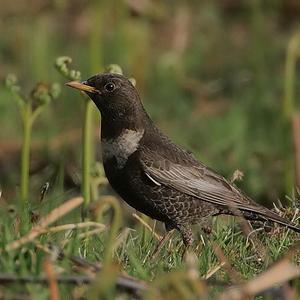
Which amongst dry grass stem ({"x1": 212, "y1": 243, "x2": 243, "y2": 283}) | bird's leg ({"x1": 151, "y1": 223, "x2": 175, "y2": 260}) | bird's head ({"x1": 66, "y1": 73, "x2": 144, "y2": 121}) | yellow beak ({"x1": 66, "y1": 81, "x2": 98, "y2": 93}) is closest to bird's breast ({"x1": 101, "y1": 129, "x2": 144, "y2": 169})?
bird's head ({"x1": 66, "y1": 73, "x2": 144, "y2": 121})

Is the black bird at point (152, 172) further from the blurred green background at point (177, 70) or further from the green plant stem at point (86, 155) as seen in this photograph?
the blurred green background at point (177, 70)

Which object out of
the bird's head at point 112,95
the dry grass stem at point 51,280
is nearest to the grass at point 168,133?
the dry grass stem at point 51,280

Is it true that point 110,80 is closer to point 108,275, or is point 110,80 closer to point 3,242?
point 3,242

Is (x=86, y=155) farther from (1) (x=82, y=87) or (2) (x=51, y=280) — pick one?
(2) (x=51, y=280)

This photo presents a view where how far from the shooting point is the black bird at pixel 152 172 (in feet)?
19.8

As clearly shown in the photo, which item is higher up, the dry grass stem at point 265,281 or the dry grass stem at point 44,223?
the dry grass stem at point 265,281

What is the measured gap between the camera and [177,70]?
38.5 feet

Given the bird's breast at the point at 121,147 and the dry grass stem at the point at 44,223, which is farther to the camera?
the bird's breast at the point at 121,147

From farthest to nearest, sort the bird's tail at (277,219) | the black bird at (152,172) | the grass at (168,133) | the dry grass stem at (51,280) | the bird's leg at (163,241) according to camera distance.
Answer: the black bird at (152,172)
the bird's tail at (277,219)
the bird's leg at (163,241)
the grass at (168,133)
the dry grass stem at (51,280)

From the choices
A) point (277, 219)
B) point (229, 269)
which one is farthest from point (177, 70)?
point (229, 269)

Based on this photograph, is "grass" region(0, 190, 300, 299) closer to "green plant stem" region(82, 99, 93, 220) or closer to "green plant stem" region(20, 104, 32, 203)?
"green plant stem" region(82, 99, 93, 220)

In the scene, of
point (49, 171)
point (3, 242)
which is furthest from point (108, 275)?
point (49, 171)

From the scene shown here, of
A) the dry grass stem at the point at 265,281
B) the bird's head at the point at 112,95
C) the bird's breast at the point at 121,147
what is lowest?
the bird's breast at the point at 121,147

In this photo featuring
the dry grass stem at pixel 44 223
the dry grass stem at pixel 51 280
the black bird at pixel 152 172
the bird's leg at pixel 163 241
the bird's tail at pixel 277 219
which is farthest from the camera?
the black bird at pixel 152 172
